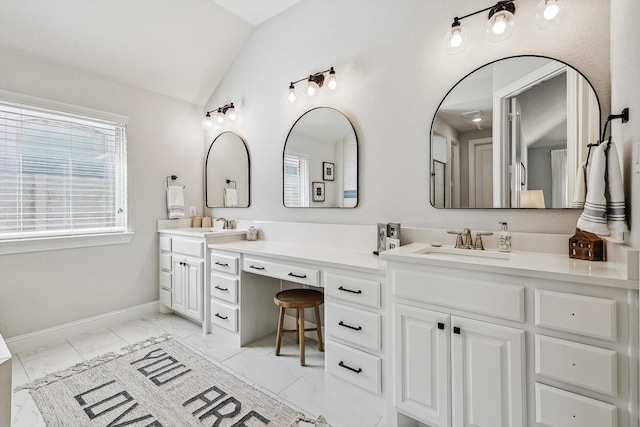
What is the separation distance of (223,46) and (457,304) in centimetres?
325

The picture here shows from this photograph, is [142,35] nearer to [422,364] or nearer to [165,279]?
[165,279]

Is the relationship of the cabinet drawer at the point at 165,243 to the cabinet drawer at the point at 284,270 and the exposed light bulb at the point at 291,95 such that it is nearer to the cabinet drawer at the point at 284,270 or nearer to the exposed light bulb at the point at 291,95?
the cabinet drawer at the point at 284,270

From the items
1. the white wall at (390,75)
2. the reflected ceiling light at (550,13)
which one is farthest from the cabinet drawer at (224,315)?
the reflected ceiling light at (550,13)

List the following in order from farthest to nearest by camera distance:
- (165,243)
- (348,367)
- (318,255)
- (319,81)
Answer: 1. (165,243)
2. (319,81)
3. (318,255)
4. (348,367)

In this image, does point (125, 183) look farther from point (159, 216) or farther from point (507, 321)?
point (507, 321)

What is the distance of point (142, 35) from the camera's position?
8.81ft

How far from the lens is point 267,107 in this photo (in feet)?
9.71

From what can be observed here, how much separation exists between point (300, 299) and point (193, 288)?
3.98 feet

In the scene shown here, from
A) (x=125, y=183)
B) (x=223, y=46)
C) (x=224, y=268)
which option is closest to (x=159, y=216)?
(x=125, y=183)

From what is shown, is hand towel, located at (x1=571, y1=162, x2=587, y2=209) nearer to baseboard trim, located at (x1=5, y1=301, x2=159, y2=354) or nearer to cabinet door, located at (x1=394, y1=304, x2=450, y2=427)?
cabinet door, located at (x1=394, y1=304, x2=450, y2=427)

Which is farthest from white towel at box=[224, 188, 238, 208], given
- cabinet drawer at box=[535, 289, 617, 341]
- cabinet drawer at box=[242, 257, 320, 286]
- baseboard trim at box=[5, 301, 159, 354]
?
cabinet drawer at box=[535, 289, 617, 341]

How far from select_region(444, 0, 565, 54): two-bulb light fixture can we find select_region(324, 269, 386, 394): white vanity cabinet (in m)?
1.50

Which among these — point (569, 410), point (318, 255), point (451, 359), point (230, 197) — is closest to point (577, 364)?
point (569, 410)

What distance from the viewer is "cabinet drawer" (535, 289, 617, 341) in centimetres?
105
